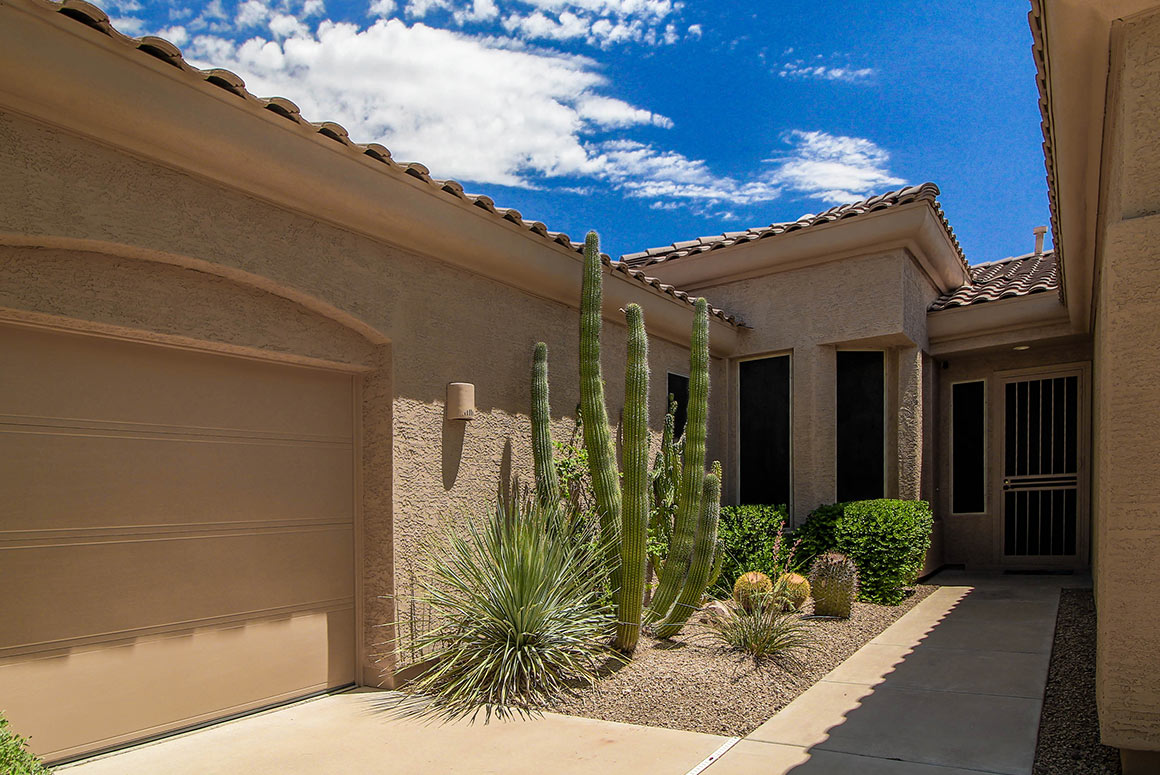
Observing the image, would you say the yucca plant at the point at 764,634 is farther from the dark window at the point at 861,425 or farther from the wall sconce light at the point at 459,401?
the dark window at the point at 861,425

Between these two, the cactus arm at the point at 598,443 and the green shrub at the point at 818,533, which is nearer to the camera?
the cactus arm at the point at 598,443

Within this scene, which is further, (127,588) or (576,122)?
(576,122)

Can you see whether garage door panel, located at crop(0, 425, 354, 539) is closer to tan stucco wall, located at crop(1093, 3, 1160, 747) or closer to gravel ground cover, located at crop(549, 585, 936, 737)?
gravel ground cover, located at crop(549, 585, 936, 737)

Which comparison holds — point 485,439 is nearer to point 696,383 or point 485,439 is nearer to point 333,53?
point 696,383

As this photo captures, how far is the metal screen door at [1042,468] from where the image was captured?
1181 cm

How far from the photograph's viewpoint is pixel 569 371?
854 centimetres

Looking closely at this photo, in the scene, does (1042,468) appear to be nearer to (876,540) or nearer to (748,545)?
(876,540)

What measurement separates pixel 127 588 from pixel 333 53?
12.0m

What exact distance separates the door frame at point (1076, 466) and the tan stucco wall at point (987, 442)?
2cm

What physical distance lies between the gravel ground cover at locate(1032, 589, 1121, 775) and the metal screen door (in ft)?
13.2

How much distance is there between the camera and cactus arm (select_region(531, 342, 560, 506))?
7449 millimetres

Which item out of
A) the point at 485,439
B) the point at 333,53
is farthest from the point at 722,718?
the point at 333,53

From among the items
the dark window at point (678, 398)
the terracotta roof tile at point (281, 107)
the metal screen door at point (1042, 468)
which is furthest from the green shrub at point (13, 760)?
the metal screen door at point (1042, 468)

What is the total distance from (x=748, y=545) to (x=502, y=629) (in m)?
4.71
